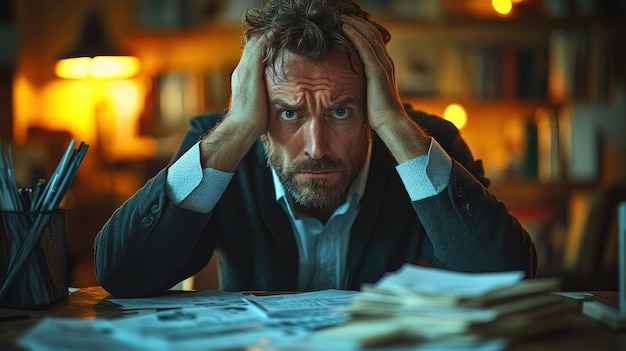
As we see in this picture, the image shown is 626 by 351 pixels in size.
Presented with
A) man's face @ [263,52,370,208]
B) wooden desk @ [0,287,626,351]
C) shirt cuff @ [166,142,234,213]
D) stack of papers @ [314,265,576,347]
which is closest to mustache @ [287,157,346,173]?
man's face @ [263,52,370,208]

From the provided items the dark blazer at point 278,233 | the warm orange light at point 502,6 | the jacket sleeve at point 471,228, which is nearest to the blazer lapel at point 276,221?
the dark blazer at point 278,233

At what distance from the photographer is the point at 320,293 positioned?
1.33 m

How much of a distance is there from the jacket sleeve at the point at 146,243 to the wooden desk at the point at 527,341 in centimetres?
5

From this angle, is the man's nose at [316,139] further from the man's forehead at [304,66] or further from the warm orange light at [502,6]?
the warm orange light at [502,6]

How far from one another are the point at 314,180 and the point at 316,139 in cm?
8

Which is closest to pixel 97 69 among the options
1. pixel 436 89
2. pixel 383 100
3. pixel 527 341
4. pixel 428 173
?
pixel 436 89

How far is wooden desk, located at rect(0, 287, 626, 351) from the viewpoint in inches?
40.1

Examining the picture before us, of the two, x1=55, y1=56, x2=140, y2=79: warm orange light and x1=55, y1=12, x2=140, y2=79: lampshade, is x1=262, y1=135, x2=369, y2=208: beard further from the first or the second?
x1=55, y1=56, x2=140, y2=79: warm orange light

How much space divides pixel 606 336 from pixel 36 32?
366 cm

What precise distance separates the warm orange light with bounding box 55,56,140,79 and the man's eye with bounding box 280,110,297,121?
2.48 m

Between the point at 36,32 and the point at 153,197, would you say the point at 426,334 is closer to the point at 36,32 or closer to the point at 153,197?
the point at 153,197

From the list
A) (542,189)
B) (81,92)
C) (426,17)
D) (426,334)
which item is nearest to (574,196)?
(542,189)

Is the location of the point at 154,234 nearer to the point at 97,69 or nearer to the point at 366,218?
the point at 366,218

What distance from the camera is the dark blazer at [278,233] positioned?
56.4 inches
